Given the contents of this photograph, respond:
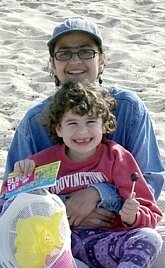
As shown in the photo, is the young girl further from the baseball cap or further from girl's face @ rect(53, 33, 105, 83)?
the baseball cap

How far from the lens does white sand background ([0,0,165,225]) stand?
16.2ft

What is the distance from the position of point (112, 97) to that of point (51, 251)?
76 centimetres

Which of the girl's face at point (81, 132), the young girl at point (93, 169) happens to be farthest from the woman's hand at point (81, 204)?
the girl's face at point (81, 132)

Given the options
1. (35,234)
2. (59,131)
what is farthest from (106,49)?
(35,234)

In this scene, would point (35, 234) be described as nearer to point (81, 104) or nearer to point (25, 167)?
point (25, 167)

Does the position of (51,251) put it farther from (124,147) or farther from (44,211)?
(124,147)

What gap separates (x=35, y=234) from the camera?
2.67 metres

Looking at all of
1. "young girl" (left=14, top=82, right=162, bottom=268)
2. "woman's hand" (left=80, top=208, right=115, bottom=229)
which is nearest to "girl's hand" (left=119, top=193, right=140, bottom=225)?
"young girl" (left=14, top=82, right=162, bottom=268)

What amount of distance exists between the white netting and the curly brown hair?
37 cm

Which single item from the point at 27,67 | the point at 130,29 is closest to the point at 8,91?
the point at 27,67

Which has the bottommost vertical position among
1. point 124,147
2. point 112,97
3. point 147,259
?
point 147,259

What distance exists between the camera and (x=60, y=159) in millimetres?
3049

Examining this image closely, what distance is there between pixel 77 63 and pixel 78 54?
52mm

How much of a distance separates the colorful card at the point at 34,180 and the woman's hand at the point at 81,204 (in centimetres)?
16
